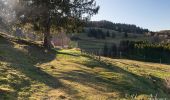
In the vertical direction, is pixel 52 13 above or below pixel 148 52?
above

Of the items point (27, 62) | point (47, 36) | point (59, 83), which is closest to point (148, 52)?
point (47, 36)

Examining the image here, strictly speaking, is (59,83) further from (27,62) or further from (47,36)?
(47,36)

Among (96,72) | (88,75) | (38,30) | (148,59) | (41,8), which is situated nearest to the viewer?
(88,75)

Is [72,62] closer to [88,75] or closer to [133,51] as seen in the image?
[88,75]

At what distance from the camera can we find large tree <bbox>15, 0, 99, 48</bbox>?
67.1 meters

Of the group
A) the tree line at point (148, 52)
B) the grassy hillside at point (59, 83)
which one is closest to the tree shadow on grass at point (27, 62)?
the grassy hillside at point (59, 83)

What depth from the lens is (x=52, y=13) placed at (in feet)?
224

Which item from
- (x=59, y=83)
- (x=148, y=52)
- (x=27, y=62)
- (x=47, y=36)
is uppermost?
(x=47, y=36)

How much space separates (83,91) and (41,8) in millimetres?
37532

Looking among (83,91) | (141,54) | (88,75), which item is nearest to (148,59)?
(141,54)

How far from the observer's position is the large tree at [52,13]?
67.1 meters

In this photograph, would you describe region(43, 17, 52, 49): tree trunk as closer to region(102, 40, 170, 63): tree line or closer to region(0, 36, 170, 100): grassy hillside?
region(0, 36, 170, 100): grassy hillside

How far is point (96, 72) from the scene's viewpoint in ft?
150

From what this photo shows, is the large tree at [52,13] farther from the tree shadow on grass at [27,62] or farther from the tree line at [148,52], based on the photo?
the tree line at [148,52]
